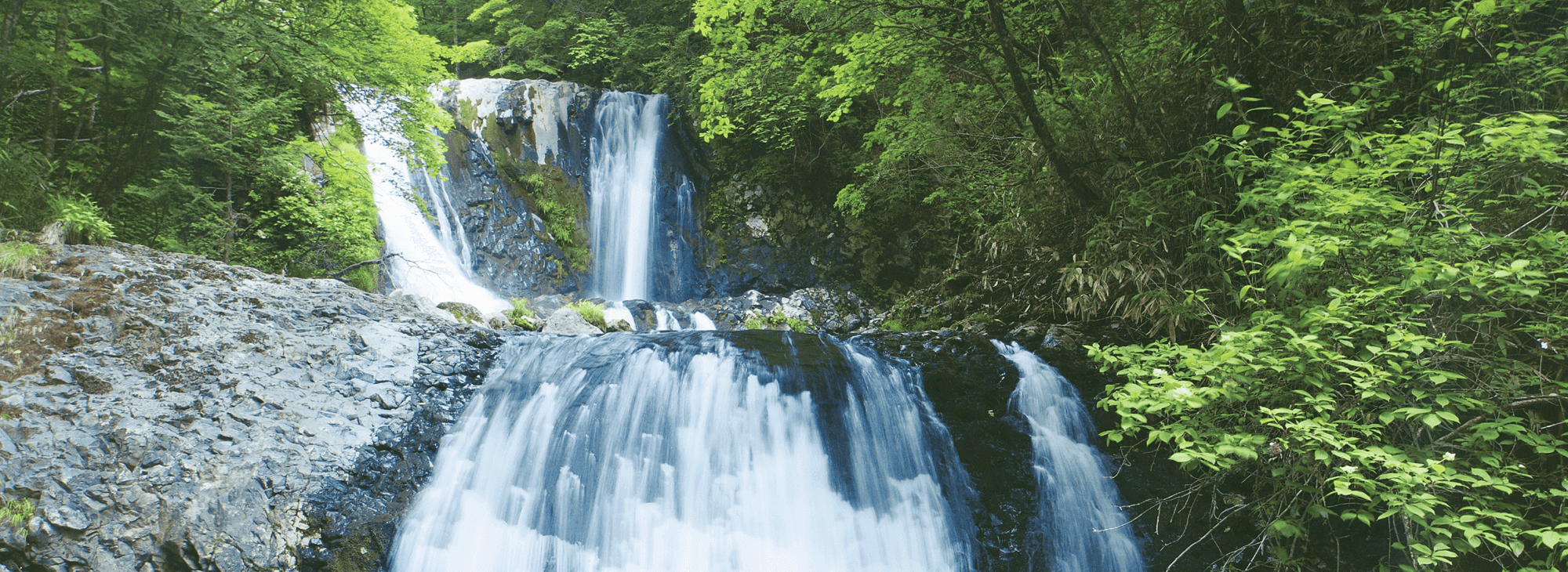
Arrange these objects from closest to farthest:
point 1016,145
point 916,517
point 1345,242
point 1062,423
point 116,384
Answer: point 1345,242
point 116,384
point 916,517
point 1062,423
point 1016,145

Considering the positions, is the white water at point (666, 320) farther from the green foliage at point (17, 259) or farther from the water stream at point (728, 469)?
the green foliage at point (17, 259)

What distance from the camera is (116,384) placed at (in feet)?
12.7

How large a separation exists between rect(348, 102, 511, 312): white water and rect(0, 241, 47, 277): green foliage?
13.5ft

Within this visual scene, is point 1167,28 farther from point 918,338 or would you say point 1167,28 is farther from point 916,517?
point 916,517

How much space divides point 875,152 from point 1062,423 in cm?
762

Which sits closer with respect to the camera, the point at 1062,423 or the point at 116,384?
the point at 116,384

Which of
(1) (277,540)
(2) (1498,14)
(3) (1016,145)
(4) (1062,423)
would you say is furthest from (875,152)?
(1) (277,540)

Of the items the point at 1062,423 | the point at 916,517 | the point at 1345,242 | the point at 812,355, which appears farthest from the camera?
the point at 812,355

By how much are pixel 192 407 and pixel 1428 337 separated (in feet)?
21.9

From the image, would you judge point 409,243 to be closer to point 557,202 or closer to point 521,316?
point 521,316

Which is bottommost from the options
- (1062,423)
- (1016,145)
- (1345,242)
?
(1062,423)

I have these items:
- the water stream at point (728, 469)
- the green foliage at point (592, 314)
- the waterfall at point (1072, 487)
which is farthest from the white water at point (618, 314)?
the waterfall at point (1072, 487)

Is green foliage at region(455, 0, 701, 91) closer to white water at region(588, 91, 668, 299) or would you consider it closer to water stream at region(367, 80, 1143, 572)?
white water at region(588, 91, 668, 299)

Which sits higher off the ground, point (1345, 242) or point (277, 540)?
point (1345, 242)
